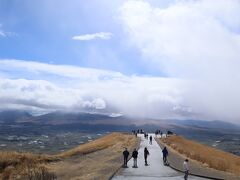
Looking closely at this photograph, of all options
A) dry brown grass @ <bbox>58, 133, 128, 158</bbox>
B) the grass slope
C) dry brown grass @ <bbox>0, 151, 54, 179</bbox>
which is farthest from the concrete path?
dry brown grass @ <bbox>58, 133, 128, 158</bbox>

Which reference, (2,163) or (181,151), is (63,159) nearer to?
(2,163)

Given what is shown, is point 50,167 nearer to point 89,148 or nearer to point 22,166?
point 22,166

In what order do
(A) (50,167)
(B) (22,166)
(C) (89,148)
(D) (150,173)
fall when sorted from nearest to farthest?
1. (D) (150,173)
2. (B) (22,166)
3. (A) (50,167)
4. (C) (89,148)

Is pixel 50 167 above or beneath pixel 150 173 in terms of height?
beneath

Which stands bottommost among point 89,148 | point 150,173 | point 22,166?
point 22,166

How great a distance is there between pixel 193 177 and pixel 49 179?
12.3 m

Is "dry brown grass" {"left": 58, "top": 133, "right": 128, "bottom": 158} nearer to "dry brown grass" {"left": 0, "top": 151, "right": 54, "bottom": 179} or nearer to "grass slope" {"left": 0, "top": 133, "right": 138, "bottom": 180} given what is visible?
"grass slope" {"left": 0, "top": 133, "right": 138, "bottom": 180}

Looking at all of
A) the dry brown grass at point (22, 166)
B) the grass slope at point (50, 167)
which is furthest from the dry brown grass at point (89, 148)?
the dry brown grass at point (22, 166)

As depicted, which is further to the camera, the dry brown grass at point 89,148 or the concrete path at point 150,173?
the dry brown grass at point 89,148

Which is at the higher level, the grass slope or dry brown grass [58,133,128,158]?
dry brown grass [58,133,128,158]

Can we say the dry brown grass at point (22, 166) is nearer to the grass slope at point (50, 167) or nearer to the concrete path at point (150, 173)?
the grass slope at point (50, 167)

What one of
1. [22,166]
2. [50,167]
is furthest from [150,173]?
[22,166]

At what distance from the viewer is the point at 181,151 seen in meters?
62.7

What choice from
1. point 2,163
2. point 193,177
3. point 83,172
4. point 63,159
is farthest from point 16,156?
point 193,177
